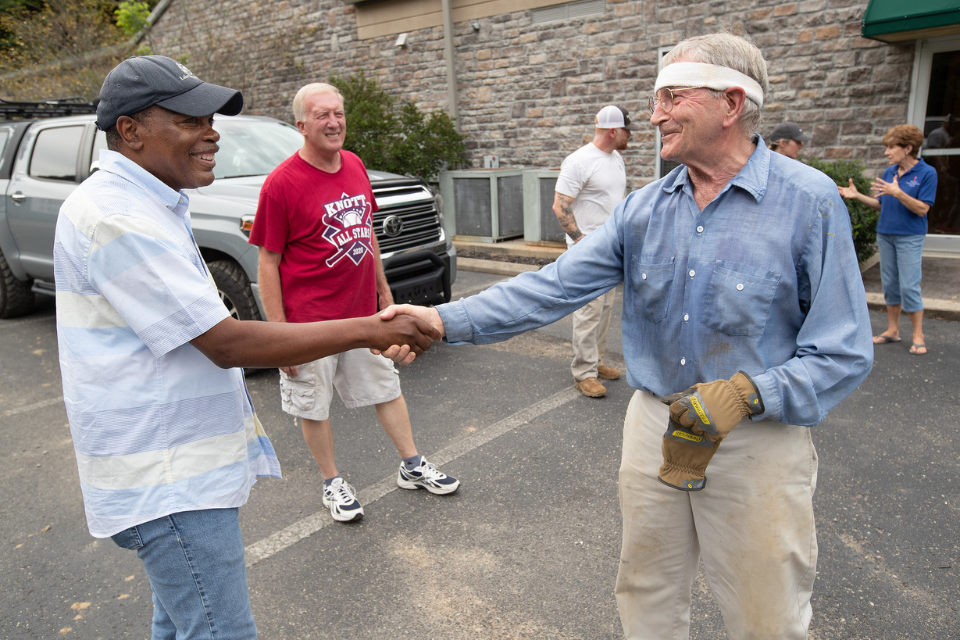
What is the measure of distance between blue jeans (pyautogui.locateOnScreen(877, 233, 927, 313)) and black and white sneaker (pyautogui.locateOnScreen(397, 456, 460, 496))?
14.8 ft

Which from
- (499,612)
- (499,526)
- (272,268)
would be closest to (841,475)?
(499,526)

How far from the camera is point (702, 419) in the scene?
68.0 inches

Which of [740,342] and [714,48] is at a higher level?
[714,48]

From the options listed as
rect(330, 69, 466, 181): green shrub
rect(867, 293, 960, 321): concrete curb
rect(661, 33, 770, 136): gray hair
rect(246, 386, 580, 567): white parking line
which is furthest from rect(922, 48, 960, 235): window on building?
rect(661, 33, 770, 136): gray hair

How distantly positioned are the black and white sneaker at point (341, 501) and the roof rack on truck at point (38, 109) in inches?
278

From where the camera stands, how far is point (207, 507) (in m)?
1.83

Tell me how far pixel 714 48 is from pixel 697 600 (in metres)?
2.21

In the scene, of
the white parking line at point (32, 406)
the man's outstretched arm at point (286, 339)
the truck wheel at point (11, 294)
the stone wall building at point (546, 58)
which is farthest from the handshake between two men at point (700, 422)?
the stone wall building at point (546, 58)

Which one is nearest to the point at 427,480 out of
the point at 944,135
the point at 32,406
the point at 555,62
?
the point at 32,406

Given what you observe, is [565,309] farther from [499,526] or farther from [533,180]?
[533,180]

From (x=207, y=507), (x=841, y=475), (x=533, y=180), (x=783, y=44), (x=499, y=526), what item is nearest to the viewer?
(x=207, y=507)

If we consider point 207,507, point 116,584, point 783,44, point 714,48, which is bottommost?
point 116,584

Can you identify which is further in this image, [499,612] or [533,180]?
[533,180]

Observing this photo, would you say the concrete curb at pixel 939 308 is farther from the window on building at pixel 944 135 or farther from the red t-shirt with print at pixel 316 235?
the red t-shirt with print at pixel 316 235
